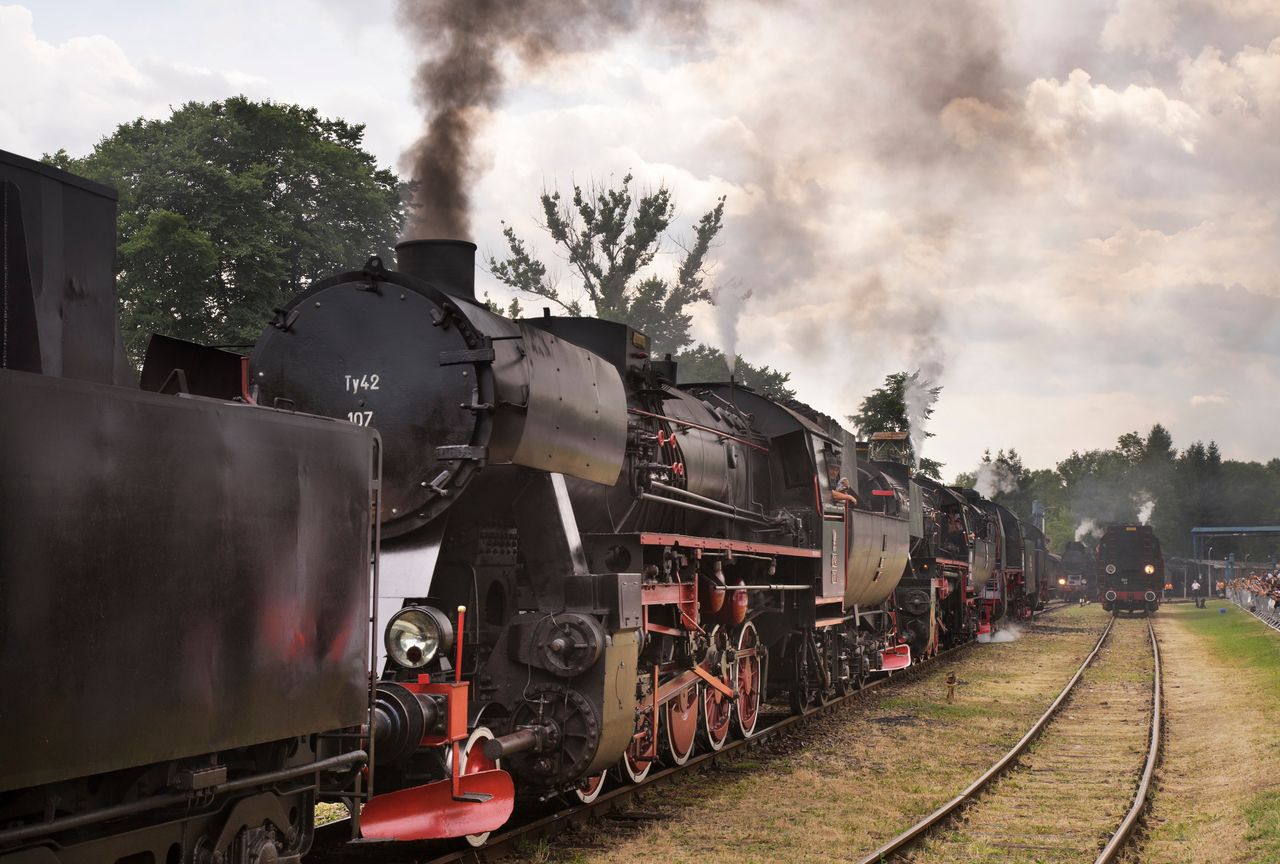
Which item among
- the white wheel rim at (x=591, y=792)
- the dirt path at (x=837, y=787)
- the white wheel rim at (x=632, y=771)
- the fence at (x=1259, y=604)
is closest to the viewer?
the dirt path at (x=837, y=787)

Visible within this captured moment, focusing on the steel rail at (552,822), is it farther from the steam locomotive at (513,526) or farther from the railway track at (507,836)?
the steam locomotive at (513,526)

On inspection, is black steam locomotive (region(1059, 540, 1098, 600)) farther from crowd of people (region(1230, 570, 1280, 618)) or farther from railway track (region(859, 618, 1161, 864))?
railway track (region(859, 618, 1161, 864))

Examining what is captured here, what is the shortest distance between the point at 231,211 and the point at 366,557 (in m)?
25.8

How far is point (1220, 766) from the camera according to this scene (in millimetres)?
11945

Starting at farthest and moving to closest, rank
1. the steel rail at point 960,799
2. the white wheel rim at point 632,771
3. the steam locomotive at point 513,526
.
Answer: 1. the white wheel rim at point 632,771
2. the steel rail at point 960,799
3. the steam locomotive at point 513,526

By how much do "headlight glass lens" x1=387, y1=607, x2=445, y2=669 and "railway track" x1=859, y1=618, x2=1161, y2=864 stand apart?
316cm

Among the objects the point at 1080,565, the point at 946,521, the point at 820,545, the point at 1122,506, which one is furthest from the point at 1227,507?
the point at 820,545

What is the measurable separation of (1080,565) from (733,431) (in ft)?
198

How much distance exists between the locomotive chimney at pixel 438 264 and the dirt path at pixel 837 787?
370 cm

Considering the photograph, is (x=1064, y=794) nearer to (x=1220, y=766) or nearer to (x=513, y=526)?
(x=1220, y=766)

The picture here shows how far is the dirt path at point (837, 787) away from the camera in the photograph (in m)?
8.15

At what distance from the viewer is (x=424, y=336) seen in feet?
23.8

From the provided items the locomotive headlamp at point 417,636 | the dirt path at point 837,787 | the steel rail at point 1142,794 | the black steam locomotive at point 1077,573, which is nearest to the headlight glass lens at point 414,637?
the locomotive headlamp at point 417,636

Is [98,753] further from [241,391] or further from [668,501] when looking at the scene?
[668,501]
